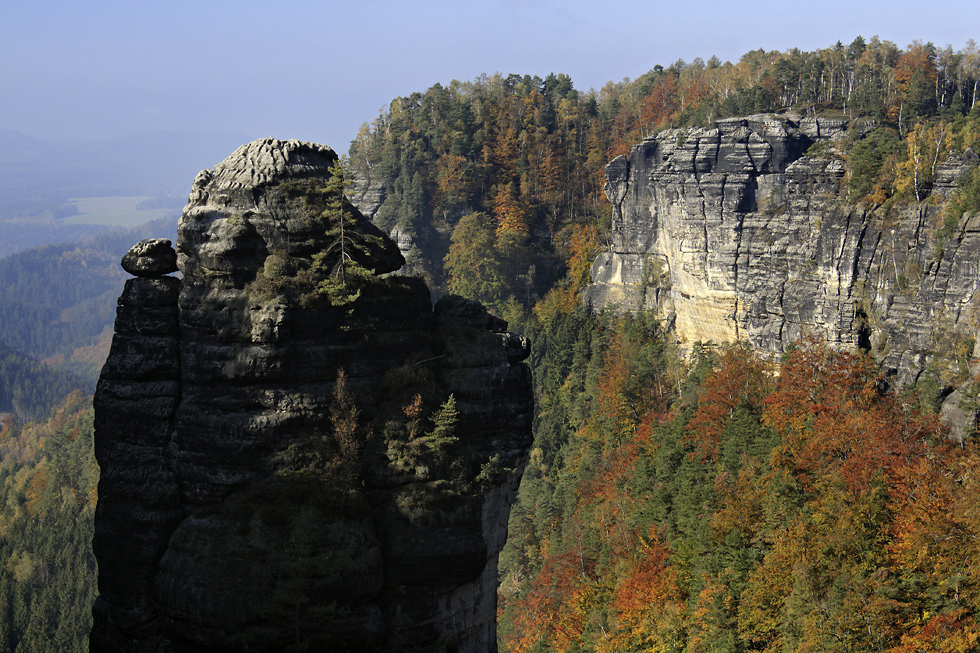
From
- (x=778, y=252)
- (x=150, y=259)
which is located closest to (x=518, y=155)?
(x=778, y=252)

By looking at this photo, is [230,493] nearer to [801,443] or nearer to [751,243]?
Answer: [801,443]

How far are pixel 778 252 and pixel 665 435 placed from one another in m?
20.0

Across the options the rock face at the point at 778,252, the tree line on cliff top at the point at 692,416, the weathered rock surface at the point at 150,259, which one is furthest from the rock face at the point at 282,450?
the rock face at the point at 778,252

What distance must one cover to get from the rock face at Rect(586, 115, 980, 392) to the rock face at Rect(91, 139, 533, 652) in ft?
112

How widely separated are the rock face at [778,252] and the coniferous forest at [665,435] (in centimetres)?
187

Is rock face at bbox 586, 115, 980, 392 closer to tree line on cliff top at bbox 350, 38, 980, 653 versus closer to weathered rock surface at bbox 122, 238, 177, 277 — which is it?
tree line on cliff top at bbox 350, 38, 980, 653

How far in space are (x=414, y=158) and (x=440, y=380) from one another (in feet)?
225

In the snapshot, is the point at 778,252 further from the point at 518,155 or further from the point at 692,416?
the point at 518,155

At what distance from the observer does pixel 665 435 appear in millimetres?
46531

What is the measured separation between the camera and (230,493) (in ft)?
70.0

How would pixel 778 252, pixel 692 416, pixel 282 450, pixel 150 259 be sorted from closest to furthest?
pixel 282 450 → pixel 150 259 → pixel 692 416 → pixel 778 252

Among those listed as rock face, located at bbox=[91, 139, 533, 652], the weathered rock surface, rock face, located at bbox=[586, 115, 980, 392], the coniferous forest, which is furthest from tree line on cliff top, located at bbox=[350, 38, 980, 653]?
the weathered rock surface

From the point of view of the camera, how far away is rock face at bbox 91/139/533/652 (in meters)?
20.5

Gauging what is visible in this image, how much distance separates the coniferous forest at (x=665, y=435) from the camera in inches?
1116
